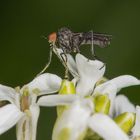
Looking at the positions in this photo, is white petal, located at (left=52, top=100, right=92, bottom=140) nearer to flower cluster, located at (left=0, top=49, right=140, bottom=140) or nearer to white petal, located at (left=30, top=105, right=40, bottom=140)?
flower cluster, located at (left=0, top=49, right=140, bottom=140)

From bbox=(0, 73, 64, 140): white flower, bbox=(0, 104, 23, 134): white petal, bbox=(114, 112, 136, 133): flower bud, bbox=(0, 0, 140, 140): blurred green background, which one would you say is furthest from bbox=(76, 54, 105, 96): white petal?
bbox=(0, 0, 140, 140): blurred green background

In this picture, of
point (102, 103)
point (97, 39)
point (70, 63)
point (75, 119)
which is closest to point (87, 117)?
point (75, 119)

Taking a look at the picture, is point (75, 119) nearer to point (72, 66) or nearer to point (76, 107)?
point (76, 107)

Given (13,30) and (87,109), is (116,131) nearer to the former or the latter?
(87,109)

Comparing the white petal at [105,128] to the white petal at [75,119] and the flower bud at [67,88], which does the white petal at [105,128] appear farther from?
the flower bud at [67,88]

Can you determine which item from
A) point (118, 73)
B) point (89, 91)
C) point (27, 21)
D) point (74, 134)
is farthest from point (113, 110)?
point (27, 21)

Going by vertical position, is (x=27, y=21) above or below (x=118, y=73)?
above

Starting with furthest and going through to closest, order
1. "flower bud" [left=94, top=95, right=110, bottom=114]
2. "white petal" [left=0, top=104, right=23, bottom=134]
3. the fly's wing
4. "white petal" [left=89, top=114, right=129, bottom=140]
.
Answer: the fly's wing → "flower bud" [left=94, top=95, right=110, bottom=114] → "white petal" [left=0, top=104, right=23, bottom=134] → "white petal" [left=89, top=114, right=129, bottom=140]
